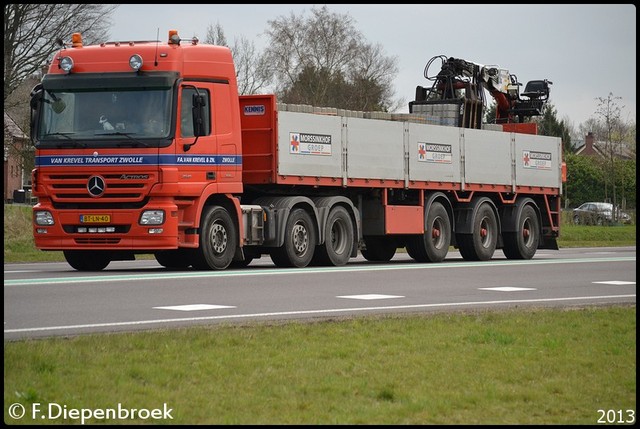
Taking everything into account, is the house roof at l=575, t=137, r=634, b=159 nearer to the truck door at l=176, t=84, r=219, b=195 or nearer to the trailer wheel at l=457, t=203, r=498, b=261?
the trailer wheel at l=457, t=203, r=498, b=261

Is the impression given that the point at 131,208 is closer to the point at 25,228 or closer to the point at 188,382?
the point at 188,382

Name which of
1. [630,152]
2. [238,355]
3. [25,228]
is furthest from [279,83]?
[238,355]

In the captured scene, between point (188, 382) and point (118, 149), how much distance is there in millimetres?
12704

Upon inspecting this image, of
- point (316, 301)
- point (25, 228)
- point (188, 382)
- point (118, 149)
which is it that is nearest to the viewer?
point (188, 382)

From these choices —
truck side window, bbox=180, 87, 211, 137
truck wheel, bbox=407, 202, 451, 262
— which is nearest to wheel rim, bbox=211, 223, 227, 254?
truck side window, bbox=180, 87, 211, 137

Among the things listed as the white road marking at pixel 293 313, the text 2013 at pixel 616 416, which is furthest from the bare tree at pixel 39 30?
the text 2013 at pixel 616 416

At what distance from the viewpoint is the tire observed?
26.1 m

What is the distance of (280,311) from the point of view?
15625mm

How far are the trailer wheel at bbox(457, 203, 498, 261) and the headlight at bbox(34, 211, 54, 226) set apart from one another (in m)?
10.9

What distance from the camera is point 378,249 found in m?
30.7

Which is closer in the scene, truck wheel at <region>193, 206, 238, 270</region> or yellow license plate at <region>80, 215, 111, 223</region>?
yellow license plate at <region>80, 215, 111, 223</region>

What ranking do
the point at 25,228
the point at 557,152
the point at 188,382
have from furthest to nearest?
the point at 25,228
the point at 557,152
the point at 188,382

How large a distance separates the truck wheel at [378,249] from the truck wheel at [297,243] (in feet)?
16.3

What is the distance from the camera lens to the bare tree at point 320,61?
77.2m
